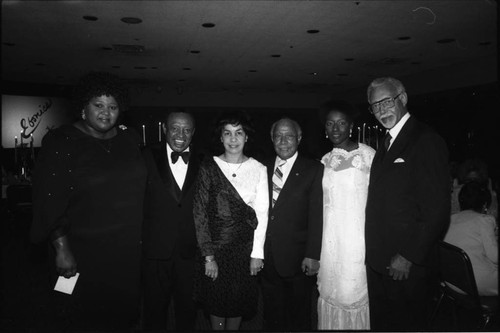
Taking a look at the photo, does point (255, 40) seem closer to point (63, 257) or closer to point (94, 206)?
point (94, 206)

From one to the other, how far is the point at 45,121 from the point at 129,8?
31.1 ft

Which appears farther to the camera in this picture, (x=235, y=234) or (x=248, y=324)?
(x=248, y=324)

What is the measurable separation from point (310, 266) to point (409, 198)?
780 millimetres

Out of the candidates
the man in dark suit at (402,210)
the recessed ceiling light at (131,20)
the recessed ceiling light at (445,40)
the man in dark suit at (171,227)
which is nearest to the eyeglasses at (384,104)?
the man in dark suit at (402,210)

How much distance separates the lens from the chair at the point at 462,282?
254 centimetres

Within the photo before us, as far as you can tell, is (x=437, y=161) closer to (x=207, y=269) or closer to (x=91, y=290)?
(x=207, y=269)

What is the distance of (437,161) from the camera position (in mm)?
2070

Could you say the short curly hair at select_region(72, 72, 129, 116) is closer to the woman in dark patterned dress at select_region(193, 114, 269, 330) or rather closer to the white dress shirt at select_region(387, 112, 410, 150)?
→ the woman in dark patterned dress at select_region(193, 114, 269, 330)

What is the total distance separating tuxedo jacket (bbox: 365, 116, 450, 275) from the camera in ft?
6.80

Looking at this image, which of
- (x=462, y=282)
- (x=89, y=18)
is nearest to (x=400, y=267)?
(x=462, y=282)

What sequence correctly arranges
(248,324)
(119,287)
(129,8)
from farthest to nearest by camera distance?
(129,8) → (248,324) → (119,287)

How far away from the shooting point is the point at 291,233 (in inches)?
99.5

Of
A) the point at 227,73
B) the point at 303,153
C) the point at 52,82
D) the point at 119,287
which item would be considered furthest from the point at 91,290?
the point at 52,82

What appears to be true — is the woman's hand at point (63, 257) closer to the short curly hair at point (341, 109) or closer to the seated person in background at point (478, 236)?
the short curly hair at point (341, 109)
